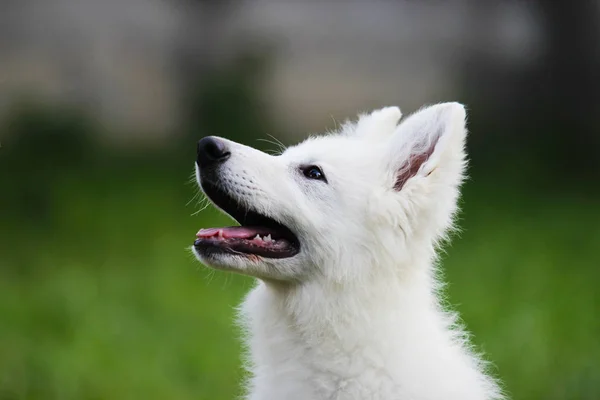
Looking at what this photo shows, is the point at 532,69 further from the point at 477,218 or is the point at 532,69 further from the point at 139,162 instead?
the point at 139,162

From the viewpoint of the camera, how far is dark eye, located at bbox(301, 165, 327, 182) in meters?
4.36

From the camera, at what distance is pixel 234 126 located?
12898 mm

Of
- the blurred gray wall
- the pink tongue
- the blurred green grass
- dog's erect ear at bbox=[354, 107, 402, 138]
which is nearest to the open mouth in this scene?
the pink tongue

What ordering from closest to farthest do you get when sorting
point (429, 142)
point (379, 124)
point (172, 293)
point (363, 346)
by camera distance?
1. point (363, 346)
2. point (429, 142)
3. point (379, 124)
4. point (172, 293)

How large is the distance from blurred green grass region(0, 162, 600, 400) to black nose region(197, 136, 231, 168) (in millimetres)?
1805

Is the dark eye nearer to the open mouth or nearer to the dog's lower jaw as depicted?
the open mouth

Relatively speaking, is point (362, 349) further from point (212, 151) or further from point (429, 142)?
point (212, 151)

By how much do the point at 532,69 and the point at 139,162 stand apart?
5.52 m

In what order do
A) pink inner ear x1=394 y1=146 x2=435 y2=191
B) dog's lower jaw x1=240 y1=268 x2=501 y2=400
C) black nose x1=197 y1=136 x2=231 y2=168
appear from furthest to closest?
pink inner ear x1=394 y1=146 x2=435 y2=191, black nose x1=197 y1=136 x2=231 y2=168, dog's lower jaw x1=240 y1=268 x2=501 y2=400

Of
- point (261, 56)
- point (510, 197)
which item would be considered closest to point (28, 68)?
point (261, 56)

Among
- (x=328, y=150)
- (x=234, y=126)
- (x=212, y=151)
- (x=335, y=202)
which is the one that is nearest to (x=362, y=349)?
Result: (x=335, y=202)

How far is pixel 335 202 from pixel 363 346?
66 centimetres

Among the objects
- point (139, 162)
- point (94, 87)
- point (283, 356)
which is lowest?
point (283, 356)

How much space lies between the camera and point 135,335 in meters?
8.11
